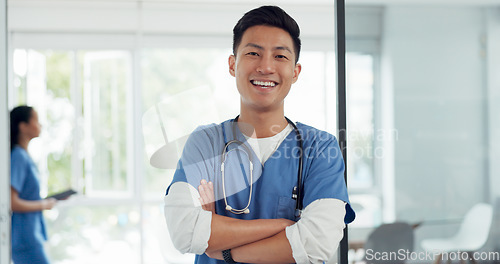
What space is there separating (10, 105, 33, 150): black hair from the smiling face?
120 cm

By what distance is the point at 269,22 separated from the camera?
1.19 meters

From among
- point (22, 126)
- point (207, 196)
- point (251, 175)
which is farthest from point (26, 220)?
point (251, 175)

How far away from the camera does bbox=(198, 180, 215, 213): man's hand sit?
1.14m

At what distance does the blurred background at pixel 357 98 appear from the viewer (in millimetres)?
1288

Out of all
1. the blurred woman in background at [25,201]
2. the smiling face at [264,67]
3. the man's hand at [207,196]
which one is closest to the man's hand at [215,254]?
the man's hand at [207,196]

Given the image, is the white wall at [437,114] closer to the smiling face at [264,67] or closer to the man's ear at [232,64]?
the smiling face at [264,67]

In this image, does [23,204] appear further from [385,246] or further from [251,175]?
[385,246]

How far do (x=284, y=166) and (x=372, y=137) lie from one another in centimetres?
A: 44

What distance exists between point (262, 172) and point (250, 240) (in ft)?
0.72

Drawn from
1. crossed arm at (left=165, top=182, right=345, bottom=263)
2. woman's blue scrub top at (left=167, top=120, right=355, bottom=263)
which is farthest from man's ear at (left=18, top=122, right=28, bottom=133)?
crossed arm at (left=165, top=182, right=345, bottom=263)

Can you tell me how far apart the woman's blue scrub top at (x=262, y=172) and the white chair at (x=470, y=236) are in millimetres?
497

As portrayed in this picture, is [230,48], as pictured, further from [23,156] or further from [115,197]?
[23,156]

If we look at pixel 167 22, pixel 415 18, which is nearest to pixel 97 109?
pixel 167 22

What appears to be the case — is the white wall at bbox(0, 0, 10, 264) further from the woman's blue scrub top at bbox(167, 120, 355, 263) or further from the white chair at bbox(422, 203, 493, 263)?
the white chair at bbox(422, 203, 493, 263)
